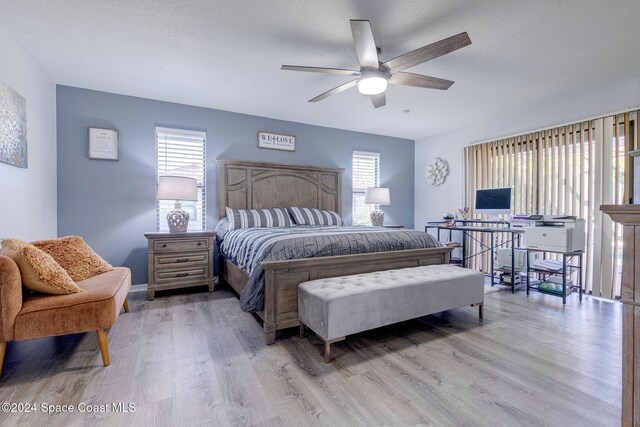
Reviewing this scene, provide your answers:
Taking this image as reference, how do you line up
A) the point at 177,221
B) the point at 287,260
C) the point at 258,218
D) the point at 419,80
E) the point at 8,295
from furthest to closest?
1. the point at 258,218
2. the point at 177,221
3. the point at 419,80
4. the point at 287,260
5. the point at 8,295

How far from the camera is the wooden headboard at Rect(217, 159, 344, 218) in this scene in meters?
4.09

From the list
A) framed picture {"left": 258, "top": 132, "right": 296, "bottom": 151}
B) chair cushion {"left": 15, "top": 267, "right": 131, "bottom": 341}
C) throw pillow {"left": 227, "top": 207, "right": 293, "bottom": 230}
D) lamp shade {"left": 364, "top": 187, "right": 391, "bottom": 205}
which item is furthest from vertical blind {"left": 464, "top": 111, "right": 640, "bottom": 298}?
chair cushion {"left": 15, "top": 267, "right": 131, "bottom": 341}

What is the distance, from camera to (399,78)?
253 cm

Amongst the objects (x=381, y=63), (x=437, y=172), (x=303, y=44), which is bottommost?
(x=437, y=172)

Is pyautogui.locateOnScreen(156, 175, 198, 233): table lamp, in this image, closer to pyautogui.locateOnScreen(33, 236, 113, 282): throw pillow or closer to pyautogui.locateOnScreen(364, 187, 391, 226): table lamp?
pyautogui.locateOnScreen(33, 236, 113, 282): throw pillow

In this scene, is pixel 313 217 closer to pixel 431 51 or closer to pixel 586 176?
pixel 431 51

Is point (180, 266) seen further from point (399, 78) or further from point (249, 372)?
point (399, 78)

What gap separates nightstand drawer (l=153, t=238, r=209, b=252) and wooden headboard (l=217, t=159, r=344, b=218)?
64 cm

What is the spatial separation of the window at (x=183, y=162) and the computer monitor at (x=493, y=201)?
13.1 ft

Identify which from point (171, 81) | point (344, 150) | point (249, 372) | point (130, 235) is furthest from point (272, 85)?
point (249, 372)

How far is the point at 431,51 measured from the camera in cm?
204

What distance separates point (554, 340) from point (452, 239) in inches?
126

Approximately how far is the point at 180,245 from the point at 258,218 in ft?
3.20

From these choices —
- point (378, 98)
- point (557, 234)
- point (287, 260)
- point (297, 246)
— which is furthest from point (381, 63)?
point (557, 234)
